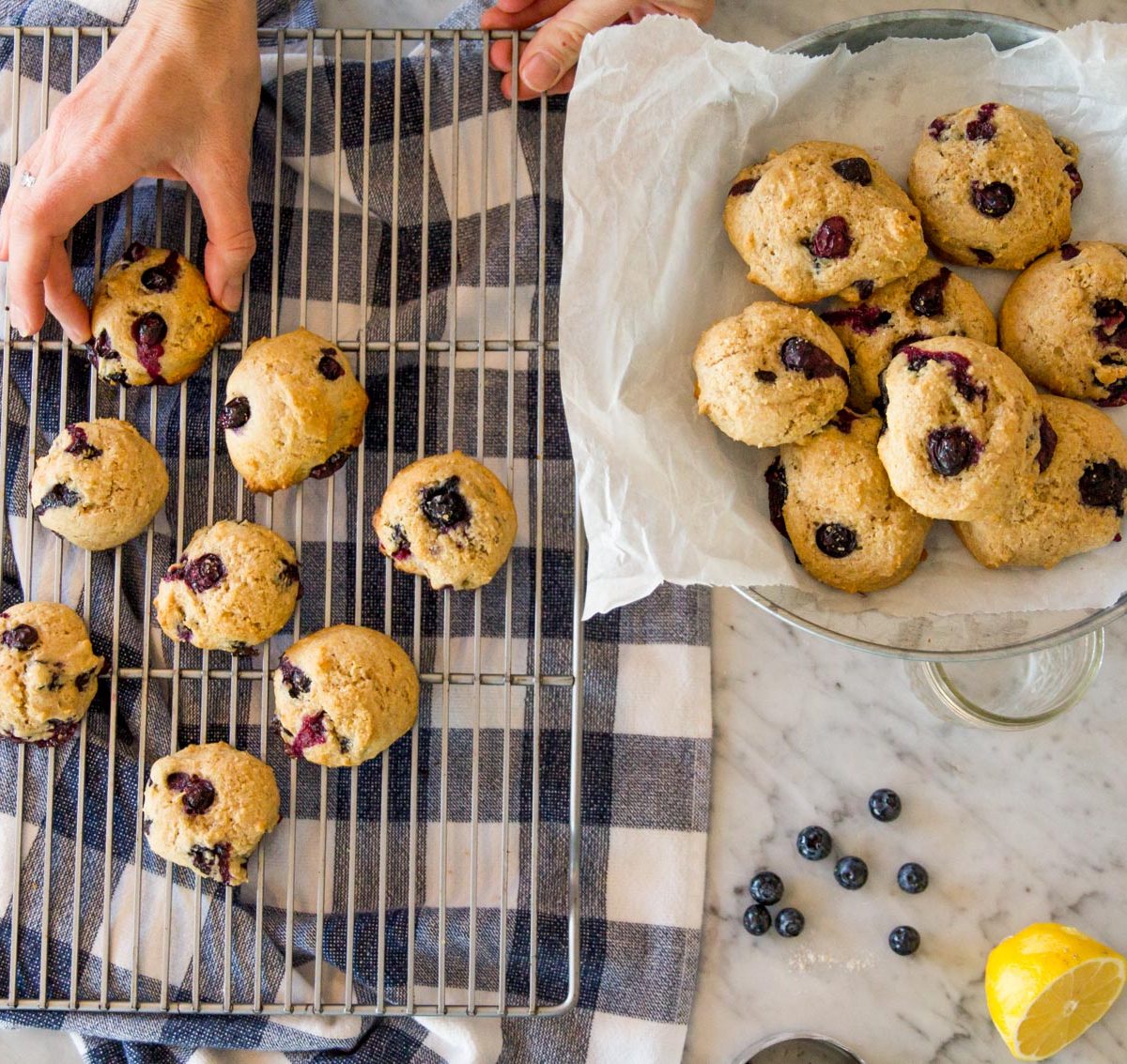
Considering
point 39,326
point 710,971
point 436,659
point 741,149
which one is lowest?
point 710,971

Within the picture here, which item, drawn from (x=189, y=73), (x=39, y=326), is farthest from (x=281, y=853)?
(x=189, y=73)

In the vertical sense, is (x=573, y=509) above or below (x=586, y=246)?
below

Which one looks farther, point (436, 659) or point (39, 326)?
point (436, 659)

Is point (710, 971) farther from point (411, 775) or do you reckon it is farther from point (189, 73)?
point (189, 73)

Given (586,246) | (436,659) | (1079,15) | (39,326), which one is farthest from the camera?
(1079,15)

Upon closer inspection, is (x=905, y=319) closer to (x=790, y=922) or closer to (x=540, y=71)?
(x=540, y=71)

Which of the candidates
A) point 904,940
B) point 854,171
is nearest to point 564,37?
point 854,171

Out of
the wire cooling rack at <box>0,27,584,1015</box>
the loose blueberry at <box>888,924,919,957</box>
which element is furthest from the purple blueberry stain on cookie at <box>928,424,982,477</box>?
the loose blueberry at <box>888,924,919,957</box>

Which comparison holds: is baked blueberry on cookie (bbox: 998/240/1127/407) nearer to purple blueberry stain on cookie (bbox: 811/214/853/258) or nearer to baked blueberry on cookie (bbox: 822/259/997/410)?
baked blueberry on cookie (bbox: 822/259/997/410)
